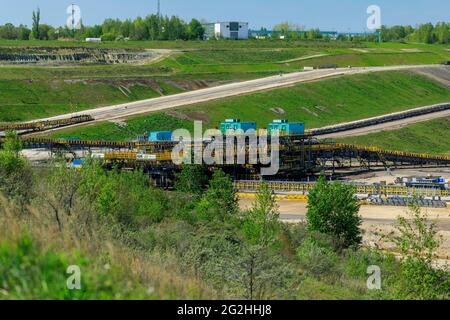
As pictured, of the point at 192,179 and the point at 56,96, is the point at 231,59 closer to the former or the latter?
the point at 56,96

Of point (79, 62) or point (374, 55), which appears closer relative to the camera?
point (79, 62)

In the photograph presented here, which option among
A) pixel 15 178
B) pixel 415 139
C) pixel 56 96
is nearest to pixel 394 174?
pixel 415 139

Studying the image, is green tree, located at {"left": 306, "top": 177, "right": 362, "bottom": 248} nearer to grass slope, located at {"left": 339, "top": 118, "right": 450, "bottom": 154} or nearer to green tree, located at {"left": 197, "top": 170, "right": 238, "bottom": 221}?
green tree, located at {"left": 197, "top": 170, "right": 238, "bottom": 221}

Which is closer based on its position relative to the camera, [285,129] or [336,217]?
[336,217]

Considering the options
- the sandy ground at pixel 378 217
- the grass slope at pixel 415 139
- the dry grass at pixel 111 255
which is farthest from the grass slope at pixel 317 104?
the dry grass at pixel 111 255

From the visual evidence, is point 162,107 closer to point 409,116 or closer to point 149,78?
point 149,78

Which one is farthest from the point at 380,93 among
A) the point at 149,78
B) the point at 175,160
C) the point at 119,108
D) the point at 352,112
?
the point at 175,160
